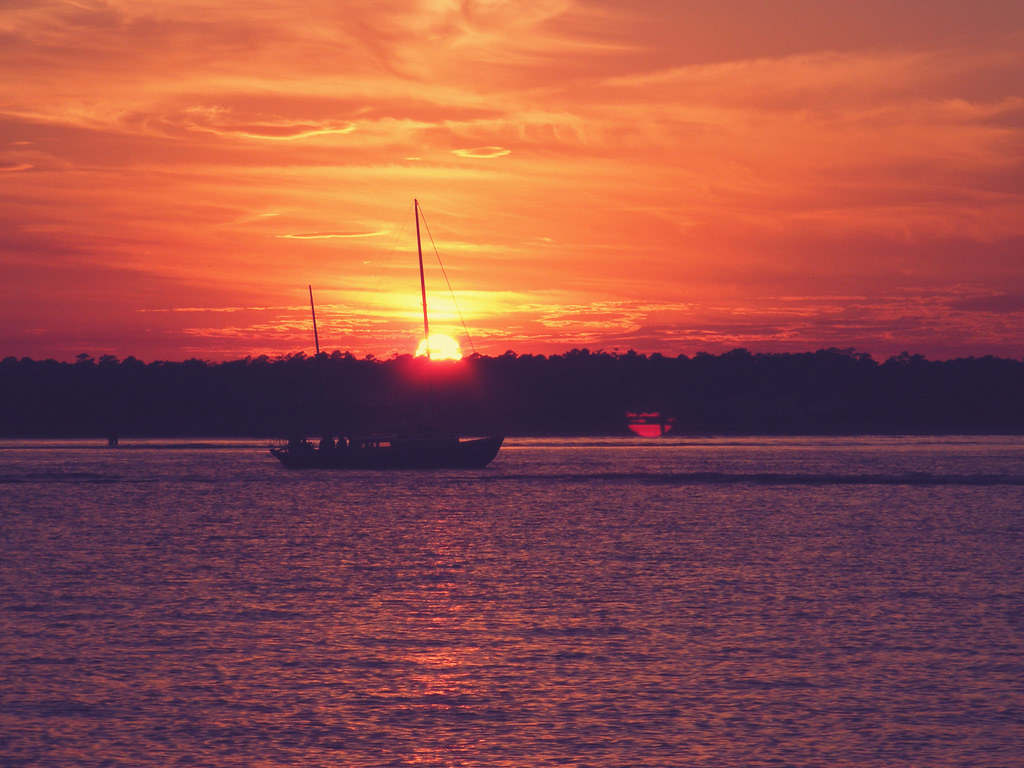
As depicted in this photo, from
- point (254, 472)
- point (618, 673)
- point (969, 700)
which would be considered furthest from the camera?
point (254, 472)

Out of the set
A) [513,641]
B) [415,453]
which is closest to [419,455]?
[415,453]

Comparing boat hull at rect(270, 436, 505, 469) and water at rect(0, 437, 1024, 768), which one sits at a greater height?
boat hull at rect(270, 436, 505, 469)

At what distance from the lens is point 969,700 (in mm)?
21984

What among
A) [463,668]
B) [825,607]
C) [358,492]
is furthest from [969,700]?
[358,492]

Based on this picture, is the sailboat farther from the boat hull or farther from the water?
the water

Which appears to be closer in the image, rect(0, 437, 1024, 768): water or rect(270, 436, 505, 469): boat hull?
rect(0, 437, 1024, 768): water

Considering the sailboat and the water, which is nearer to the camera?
the water

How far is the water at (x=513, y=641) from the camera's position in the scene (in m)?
19.5

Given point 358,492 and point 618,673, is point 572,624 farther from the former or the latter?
point 358,492

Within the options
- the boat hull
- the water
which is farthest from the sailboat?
the water

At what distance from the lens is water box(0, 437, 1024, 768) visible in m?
19.5

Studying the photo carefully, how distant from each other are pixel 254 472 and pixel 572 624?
108 m

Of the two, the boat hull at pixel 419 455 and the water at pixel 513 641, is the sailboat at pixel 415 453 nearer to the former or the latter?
the boat hull at pixel 419 455

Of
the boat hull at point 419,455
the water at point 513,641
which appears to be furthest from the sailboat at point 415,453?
the water at point 513,641
